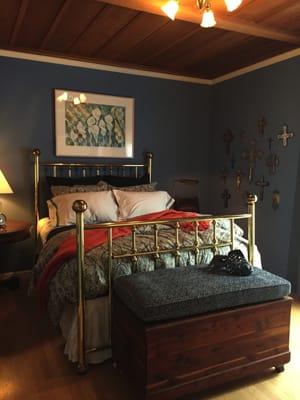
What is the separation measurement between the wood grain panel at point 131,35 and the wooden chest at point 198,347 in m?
2.09

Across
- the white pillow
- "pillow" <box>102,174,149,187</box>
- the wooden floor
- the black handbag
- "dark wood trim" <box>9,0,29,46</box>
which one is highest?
"dark wood trim" <box>9,0,29,46</box>

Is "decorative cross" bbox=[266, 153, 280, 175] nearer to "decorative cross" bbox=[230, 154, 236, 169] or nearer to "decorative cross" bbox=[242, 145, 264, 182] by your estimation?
"decorative cross" bbox=[242, 145, 264, 182]

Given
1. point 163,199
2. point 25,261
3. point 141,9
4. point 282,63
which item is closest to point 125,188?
point 163,199

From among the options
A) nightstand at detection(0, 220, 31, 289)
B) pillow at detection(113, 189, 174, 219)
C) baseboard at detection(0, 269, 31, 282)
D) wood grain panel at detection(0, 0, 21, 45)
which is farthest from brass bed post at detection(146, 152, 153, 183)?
wood grain panel at detection(0, 0, 21, 45)

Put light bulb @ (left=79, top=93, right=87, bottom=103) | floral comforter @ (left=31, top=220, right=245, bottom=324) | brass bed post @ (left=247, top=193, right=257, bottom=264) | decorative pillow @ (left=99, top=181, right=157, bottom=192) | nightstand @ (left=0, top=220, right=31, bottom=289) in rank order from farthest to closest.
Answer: light bulb @ (left=79, top=93, right=87, bottom=103)
decorative pillow @ (left=99, top=181, right=157, bottom=192)
nightstand @ (left=0, top=220, right=31, bottom=289)
brass bed post @ (left=247, top=193, right=257, bottom=264)
floral comforter @ (left=31, top=220, right=245, bottom=324)

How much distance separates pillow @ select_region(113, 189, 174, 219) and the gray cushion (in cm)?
127

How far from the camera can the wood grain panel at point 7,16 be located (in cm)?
242

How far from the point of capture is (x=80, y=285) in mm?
1893

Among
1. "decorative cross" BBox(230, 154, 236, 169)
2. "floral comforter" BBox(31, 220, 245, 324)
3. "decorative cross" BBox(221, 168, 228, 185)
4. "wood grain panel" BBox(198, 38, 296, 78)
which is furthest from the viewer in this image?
"decorative cross" BBox(221, 168, 228, 185)

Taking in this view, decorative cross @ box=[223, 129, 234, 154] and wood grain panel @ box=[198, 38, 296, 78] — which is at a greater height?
wood grain panel @ box=[198, 38, 296, 78]

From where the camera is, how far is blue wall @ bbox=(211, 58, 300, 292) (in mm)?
3258

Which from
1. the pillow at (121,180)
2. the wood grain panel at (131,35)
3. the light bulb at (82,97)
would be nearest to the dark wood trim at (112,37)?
the wood grain panel at (131,35)

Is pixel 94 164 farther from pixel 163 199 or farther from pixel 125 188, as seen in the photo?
pixel 163 199

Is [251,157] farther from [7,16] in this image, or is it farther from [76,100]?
[7,16]
